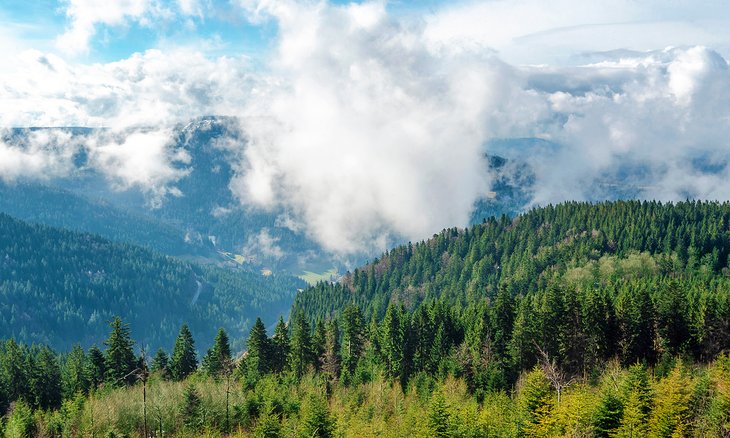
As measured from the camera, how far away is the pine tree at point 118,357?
120 meters

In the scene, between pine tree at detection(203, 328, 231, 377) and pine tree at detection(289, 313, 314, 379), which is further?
pine tree at detection(289, 313, 314, 379)

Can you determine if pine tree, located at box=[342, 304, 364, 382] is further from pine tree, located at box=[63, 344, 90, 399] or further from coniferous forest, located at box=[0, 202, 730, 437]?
pine tree, located at box=[63, 344, 90, 399]

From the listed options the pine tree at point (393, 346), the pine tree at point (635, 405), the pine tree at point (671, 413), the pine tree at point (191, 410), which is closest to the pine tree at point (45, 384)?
the pine tree at point (191, 410)

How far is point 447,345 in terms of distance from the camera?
410 feet

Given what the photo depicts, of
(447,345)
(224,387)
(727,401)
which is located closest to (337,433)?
(224,387)

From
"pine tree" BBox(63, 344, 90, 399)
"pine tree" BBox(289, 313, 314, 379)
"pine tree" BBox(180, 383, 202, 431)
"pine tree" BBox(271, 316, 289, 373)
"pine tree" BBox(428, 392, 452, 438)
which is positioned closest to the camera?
"pine tree" BBox(428, 392, 452, 438)

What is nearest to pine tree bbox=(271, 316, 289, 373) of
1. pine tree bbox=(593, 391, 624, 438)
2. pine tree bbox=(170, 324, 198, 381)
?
pine tree bbox=(170, 324, 198, 381)

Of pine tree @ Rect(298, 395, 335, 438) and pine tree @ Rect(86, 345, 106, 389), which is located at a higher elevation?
pine tree @ Rect(86, 345, 106, 389)

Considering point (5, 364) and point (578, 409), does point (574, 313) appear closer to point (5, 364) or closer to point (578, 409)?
point (578, 409)

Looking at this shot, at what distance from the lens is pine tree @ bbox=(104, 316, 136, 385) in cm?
11953

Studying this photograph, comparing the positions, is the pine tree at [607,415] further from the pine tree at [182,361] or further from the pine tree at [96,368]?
the pine tree at [96,368]

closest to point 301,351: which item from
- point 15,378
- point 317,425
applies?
point 317,425

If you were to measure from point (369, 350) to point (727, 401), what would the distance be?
76924 mm

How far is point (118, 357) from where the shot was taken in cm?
12062
